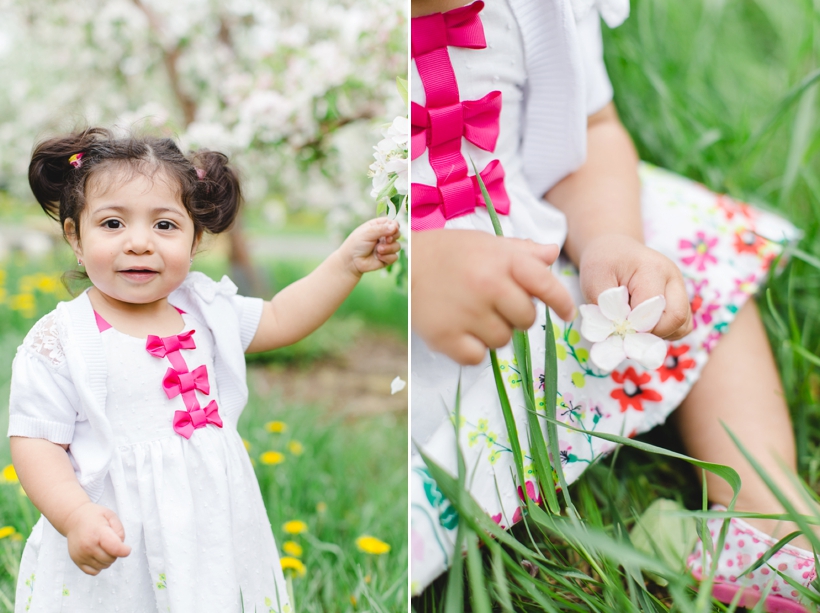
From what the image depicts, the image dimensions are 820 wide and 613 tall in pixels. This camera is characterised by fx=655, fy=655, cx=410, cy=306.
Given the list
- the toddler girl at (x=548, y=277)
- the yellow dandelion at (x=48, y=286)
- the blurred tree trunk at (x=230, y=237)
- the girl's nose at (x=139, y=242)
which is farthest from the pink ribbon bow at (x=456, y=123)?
the blurred tree trunk at (x=230, y=237)

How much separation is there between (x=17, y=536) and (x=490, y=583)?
83 centimetres

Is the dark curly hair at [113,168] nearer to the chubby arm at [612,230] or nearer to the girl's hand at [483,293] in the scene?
the girl's hand at [483,293]

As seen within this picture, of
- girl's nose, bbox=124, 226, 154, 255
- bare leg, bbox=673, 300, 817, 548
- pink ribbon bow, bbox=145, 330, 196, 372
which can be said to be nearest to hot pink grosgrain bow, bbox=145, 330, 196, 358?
pink ribbon bow, bbox=145, 330, 196, 372

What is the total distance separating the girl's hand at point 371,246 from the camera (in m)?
0.82

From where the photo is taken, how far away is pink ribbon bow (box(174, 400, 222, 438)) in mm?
742

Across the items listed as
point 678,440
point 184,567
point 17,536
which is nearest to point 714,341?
point 678,440

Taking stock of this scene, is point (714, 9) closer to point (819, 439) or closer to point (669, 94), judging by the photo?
point (669, 94)

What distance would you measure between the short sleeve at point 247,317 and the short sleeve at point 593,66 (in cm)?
53

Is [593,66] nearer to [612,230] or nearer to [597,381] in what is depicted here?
[612,230]

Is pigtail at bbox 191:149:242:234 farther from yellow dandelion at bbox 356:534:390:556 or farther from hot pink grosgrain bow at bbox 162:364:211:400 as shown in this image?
yellow dandelion at bbox 356:534:390:556

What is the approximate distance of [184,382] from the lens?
0.75m

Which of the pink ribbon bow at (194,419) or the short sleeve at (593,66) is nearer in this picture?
the pink ribbon bow at (194,419)

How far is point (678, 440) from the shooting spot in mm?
1076

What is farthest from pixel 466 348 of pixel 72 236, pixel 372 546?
pixel 372 546
